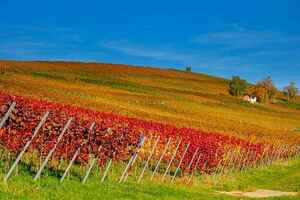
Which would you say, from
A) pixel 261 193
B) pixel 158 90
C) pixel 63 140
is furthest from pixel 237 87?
pixel 63 140

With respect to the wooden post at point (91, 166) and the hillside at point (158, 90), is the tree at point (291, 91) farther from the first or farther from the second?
the wooden post at point (91, 166)

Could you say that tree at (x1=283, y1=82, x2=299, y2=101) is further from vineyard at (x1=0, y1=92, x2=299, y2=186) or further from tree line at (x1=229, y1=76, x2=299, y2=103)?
vineyard at (x1=0, y1=92, x2=299, y2=186)

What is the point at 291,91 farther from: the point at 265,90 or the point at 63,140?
the point at 63,140

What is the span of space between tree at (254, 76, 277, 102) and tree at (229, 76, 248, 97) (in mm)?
3917

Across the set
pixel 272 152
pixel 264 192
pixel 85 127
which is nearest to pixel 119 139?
pixel 85 127

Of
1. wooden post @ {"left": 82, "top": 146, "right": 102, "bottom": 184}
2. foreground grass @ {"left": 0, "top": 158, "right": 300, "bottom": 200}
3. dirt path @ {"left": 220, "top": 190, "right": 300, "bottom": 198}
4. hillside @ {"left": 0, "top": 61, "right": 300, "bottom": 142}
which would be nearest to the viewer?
foreground grass @ {"left": 0, "top": 158, "right": 300, "bottom": 200}

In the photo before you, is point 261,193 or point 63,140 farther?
point 261,193

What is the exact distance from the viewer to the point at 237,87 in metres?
159

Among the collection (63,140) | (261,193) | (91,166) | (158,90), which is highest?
(158,90)

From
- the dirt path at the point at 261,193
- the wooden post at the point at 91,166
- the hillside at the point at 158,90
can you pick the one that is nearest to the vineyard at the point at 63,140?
the wooden post at the point at 91,166

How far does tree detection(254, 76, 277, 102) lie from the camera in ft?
530

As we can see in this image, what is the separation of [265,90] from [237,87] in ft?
34.3

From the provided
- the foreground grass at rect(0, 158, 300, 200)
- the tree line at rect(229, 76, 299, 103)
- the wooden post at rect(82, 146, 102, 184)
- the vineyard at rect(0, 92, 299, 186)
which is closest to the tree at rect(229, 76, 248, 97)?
the tree line at rect(229, 76, 299, 103)

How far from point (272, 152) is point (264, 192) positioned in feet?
68.2
